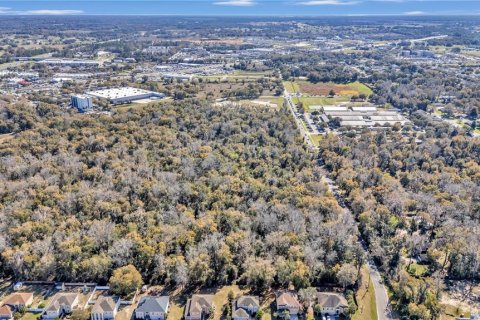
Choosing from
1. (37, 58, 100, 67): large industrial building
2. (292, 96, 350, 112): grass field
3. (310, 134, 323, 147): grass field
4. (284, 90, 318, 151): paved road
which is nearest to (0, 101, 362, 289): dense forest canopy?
(284, 90, 318, 151): paved road

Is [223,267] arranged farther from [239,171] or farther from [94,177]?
[94,177]

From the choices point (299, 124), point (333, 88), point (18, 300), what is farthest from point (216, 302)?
point (333, 88)

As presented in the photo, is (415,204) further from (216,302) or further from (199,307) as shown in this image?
(199,307)

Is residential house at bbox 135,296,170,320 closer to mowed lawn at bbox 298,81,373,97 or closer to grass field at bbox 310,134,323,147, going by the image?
grass field at bbox 310,134,323,147

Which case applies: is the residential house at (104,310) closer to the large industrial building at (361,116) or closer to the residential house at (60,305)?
the residential house at (60,305)

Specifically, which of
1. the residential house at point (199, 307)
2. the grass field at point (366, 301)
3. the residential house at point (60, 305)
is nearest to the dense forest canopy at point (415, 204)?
the grass field at point (366, 301)

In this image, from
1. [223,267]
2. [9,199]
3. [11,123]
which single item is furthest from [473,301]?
[11,123]
